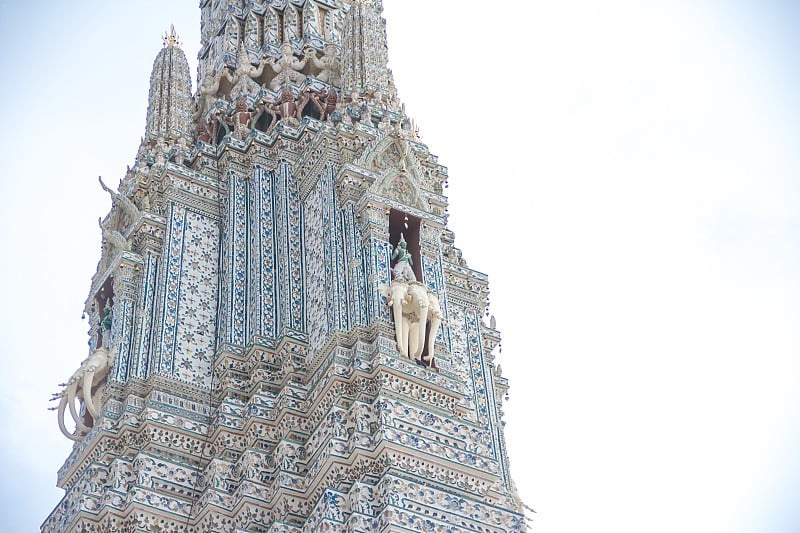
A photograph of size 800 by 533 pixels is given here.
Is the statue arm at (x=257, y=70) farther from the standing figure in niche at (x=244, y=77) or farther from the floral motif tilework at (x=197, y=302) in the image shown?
the floral motif tilework at (x=197, y=302)

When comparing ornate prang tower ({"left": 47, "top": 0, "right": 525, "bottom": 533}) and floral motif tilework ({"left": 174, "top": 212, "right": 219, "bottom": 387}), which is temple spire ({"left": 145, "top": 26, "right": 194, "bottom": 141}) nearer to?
ornate prang tower ({"left": 47, "top": 0, "right": 525, "bottom": 533})

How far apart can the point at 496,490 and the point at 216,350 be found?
4.32 m

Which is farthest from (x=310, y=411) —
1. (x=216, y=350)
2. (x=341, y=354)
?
(x=216, y=350)

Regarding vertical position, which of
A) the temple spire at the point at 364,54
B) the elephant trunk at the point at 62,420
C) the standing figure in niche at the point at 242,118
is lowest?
the elephant trunk at the point at 62,420

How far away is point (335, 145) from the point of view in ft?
69.2

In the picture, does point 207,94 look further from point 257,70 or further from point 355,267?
point 355,267

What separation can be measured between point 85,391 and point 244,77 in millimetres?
6653

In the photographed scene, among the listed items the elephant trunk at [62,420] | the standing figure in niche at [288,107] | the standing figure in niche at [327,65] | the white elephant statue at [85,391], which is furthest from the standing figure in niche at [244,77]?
the elephant trunk at [62,420]

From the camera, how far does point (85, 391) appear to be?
1870 cm

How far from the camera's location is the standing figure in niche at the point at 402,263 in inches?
723

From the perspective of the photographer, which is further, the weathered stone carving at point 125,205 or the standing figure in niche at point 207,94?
the standing figure in niche at point 207,94

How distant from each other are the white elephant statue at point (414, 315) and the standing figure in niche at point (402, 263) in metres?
0.16

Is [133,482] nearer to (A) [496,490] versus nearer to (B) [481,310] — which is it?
(A) [496,490]

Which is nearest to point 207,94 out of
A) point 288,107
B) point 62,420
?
point 288,107
